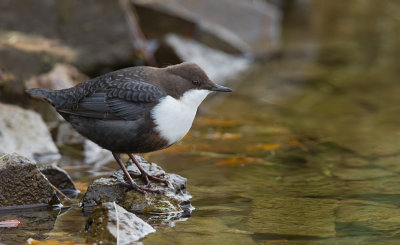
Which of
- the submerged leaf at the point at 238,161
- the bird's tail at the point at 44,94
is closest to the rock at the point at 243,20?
the submerged leaf at the point at 238,161

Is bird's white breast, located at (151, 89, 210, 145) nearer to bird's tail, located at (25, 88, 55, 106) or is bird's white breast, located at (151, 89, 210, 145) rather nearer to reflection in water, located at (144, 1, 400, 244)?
reflection in water, located at (144, 1, 400, 244)

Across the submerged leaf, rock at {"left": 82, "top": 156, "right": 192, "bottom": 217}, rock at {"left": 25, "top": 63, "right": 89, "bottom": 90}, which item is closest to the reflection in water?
the submerged leaf

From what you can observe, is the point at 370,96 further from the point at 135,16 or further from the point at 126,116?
the point at 126,116

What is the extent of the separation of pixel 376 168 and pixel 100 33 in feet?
15.0

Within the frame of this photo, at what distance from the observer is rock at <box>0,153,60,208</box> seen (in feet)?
14.8

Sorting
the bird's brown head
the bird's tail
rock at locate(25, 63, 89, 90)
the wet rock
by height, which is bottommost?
the wet rock

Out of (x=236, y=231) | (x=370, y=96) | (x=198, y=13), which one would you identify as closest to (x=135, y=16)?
(x=198, y=13)

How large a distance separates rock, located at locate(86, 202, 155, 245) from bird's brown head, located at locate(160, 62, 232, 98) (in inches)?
41.0

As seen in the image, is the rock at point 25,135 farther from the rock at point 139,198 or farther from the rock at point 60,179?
the rock at point 139,198

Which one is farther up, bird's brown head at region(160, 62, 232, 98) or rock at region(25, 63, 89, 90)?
bird's brown head at region(160, 62, 232, 98)

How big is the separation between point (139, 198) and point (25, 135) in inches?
76.0

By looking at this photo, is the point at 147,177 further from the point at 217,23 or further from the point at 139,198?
the point at 217,23

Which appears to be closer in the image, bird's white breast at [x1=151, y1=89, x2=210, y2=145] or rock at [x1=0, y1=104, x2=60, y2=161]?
bird's white breast at [x1=151, y1=89, x2=210, y2=145]

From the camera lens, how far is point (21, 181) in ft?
15.0
